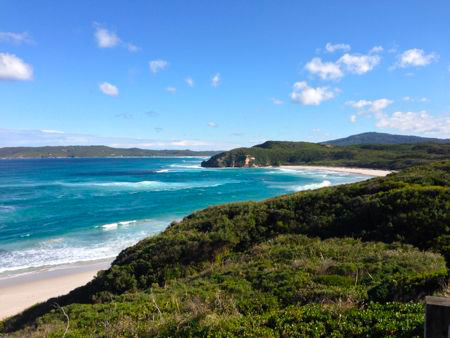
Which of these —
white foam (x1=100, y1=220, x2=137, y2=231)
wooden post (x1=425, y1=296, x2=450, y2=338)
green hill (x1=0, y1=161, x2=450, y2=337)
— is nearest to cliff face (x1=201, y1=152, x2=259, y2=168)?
white foam (x1=100, y1=220, x2=137, y2=231)

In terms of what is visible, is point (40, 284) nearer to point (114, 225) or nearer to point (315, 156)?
point (114, 225)

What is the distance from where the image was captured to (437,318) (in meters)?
2.98

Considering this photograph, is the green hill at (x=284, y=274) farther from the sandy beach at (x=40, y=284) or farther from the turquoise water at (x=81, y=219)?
the turquoise water at (x=81, y=219)

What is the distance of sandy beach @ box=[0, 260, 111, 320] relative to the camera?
55.5ft

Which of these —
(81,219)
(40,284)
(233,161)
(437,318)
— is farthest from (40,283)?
(233,161)

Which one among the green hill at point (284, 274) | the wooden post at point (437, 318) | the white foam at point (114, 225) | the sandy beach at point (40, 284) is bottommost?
the sandy beach at point (40, 284)

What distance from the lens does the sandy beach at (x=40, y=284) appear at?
16.9 metres

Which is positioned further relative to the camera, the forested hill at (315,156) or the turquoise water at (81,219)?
the forested hill at (315,156)

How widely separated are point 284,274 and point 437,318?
5.62 meters

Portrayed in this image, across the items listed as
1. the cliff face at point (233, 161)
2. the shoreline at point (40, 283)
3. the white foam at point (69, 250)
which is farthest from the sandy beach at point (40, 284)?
the cliff face at point (233, 161)

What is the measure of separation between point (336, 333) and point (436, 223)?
8662mm

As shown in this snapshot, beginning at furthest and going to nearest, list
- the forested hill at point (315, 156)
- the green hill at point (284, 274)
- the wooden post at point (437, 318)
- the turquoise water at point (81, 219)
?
the forested hill at point (315, 156), the turquoise water at point (81, 219), the green hill at point (284, 274), the wooden post at point (437, 318)

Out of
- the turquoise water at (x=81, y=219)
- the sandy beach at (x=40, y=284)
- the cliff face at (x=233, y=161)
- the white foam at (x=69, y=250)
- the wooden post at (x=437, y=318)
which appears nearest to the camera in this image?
the wooden post at (x=437, y=318)

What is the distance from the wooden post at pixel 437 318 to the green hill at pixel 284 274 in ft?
4.97
